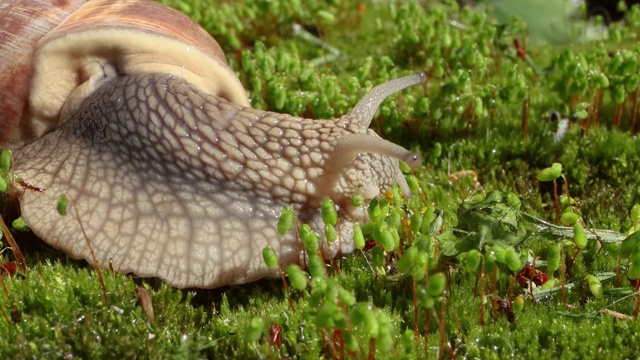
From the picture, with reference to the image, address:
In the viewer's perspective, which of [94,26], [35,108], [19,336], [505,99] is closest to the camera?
[19,336]

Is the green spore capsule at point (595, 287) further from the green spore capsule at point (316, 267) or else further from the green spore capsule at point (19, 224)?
the green spore capsule at point (19, 224)

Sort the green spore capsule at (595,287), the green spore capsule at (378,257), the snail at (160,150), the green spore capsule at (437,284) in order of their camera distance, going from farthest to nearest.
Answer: the snail at (160,150) → the green spore capsule at (378,257) → the green spore capsule at (595,287) → the green spore capsule at (437,284)

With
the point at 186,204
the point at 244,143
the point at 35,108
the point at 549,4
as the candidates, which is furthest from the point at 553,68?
the point at 35,108

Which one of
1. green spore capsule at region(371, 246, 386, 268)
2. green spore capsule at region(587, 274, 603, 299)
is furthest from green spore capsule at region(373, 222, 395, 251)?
green spore capsule at region(587, 274, 603, 299)

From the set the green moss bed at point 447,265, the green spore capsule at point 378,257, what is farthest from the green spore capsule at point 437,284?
the green spore capsule at point 378,257

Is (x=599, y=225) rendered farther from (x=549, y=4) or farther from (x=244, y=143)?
(x=549, y=4)

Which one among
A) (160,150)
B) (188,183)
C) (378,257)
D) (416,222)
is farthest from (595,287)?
(160,150)
